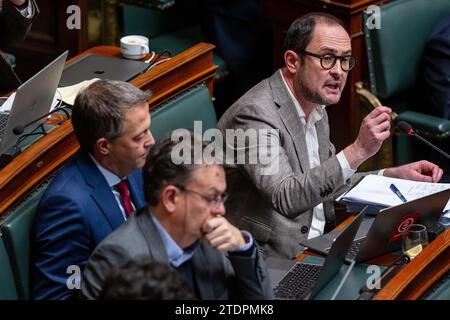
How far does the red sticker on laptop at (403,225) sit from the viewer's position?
2.06 meters

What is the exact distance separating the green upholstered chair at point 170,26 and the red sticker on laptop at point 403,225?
57.7 inches

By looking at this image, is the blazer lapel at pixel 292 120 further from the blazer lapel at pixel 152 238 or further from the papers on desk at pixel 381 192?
the blazer lapel at pixel 152 238

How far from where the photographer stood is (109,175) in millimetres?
2008

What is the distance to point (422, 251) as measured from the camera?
1983mm

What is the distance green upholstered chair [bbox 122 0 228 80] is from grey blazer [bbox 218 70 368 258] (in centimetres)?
115

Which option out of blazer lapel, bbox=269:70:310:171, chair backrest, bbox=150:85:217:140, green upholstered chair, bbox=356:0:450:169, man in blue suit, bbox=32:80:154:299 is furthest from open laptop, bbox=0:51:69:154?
Result: green upholstered chair, bbox=356:0:450:169

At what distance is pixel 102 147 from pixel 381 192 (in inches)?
27.5

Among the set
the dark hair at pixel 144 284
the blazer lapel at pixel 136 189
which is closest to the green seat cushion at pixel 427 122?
the blazer lapel at pixel 136 189

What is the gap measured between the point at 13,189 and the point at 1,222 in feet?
0.29

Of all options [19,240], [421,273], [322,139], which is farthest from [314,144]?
[19,240]

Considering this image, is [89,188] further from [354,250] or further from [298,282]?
[354,250]

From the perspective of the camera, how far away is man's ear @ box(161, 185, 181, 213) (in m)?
1.75
